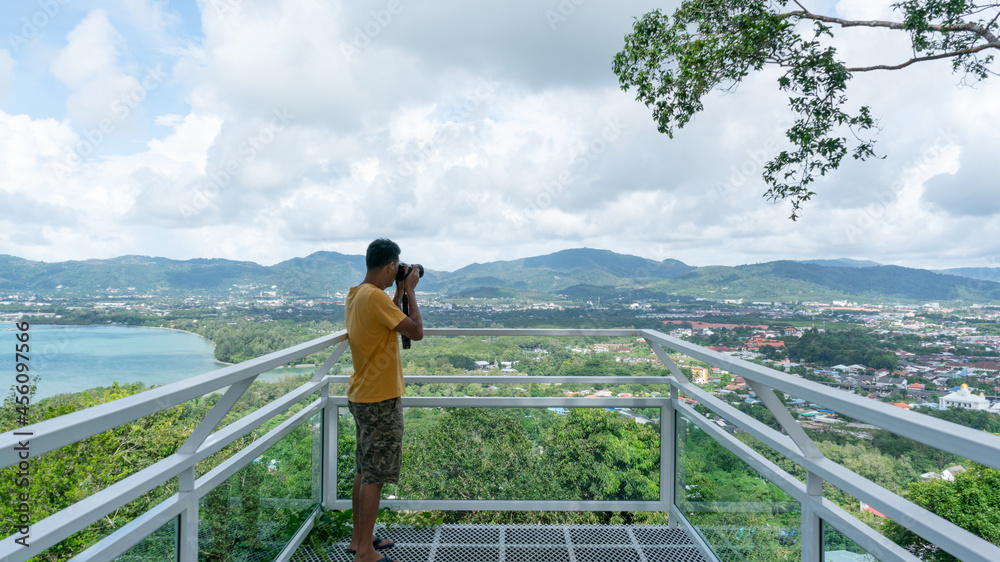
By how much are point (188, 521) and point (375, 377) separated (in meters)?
0.87

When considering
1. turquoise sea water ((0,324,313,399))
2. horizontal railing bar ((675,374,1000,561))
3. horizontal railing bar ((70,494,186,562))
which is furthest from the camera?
turquoise sea water ((0,324,313,399))

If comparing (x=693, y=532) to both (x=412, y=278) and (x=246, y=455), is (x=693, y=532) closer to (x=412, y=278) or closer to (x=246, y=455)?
(x=412, y=278)

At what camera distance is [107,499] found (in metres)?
1.07

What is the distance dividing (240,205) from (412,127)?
38.4 feet

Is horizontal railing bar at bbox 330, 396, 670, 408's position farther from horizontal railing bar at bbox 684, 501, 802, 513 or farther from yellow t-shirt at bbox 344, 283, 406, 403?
yellow t-shirt at bbox 344, 283, 406, 403

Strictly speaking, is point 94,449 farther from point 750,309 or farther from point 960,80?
point 750,309

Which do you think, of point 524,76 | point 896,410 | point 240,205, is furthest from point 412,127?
point 240,205

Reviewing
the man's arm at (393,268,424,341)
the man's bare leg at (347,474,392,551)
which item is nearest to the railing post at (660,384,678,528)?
the man's arm at (393,268,424,341)

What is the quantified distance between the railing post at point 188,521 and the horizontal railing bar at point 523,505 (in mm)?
1524

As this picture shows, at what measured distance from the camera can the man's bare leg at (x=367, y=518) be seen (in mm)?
2234

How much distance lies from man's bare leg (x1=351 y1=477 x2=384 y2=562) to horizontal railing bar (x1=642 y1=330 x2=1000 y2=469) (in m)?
1.71

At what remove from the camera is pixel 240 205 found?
15.8 m

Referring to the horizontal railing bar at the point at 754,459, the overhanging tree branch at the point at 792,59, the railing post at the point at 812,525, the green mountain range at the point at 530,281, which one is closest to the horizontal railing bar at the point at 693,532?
the horizontal railing bar at the point at 754,459

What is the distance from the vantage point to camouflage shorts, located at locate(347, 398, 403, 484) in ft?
7.22
